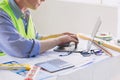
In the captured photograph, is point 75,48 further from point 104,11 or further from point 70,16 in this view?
point 70,16

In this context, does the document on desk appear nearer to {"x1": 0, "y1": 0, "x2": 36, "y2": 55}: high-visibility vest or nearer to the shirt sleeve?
the shirt sleeve

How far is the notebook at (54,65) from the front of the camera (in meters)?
1.11

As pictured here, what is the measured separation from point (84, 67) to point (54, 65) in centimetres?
16

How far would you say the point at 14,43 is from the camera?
1.27m

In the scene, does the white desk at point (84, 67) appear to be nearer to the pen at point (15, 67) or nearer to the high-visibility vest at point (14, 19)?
the pen at point (15, 67)

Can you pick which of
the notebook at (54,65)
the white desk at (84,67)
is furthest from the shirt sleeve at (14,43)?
the notebook at (54,65)

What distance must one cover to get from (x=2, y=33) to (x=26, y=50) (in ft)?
0.56

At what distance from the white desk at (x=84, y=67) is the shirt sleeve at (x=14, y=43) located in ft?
0.12

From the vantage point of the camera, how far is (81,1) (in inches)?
101

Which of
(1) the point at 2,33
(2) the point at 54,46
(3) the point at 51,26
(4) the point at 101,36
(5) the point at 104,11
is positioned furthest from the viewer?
(3) the point at 51,26

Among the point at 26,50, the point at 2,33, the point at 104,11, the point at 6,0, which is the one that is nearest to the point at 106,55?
the point at 26,50

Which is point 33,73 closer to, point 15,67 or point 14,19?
point 15,67

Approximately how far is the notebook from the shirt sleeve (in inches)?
6.0

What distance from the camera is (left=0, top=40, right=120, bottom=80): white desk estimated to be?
3.52 ft
